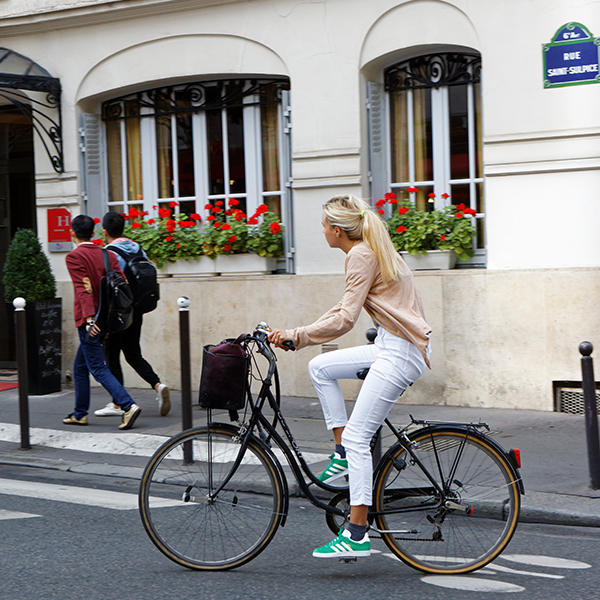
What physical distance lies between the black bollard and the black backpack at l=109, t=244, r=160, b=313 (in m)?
4.33

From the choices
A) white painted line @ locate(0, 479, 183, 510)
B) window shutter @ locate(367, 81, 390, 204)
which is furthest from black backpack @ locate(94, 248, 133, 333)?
window shutter @ locate(367, 81, 390, 204)

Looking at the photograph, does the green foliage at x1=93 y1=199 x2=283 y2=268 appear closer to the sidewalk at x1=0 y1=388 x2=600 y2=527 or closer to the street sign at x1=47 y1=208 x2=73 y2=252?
the street sign at x1=47 y1=208 x2=73 y2=252

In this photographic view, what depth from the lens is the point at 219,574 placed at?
4.81 metres

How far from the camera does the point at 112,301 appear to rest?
28.7ft

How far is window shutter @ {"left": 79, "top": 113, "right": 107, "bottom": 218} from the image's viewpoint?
1193 cm

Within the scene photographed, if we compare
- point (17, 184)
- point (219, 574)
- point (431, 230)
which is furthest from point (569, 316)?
point (17, 184)

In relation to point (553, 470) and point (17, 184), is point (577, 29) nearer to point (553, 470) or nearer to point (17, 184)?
point (553, 470)

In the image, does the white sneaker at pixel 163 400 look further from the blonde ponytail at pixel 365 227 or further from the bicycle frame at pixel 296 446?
the blonde ponytail at pixel 365 227

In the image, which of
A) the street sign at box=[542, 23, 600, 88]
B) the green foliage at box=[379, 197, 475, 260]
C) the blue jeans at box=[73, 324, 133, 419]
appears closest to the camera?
the blue jeans at box=[73, 324, 133, 419]

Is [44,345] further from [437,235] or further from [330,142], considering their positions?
[437,235]

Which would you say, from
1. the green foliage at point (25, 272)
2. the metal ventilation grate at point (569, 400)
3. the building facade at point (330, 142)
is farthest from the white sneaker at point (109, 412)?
the metal ventilation grate at point (569, 400)

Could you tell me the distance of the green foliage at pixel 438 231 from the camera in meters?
9.74

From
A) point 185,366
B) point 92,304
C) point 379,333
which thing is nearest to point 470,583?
point 379,333

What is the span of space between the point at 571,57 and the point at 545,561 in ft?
17.8
